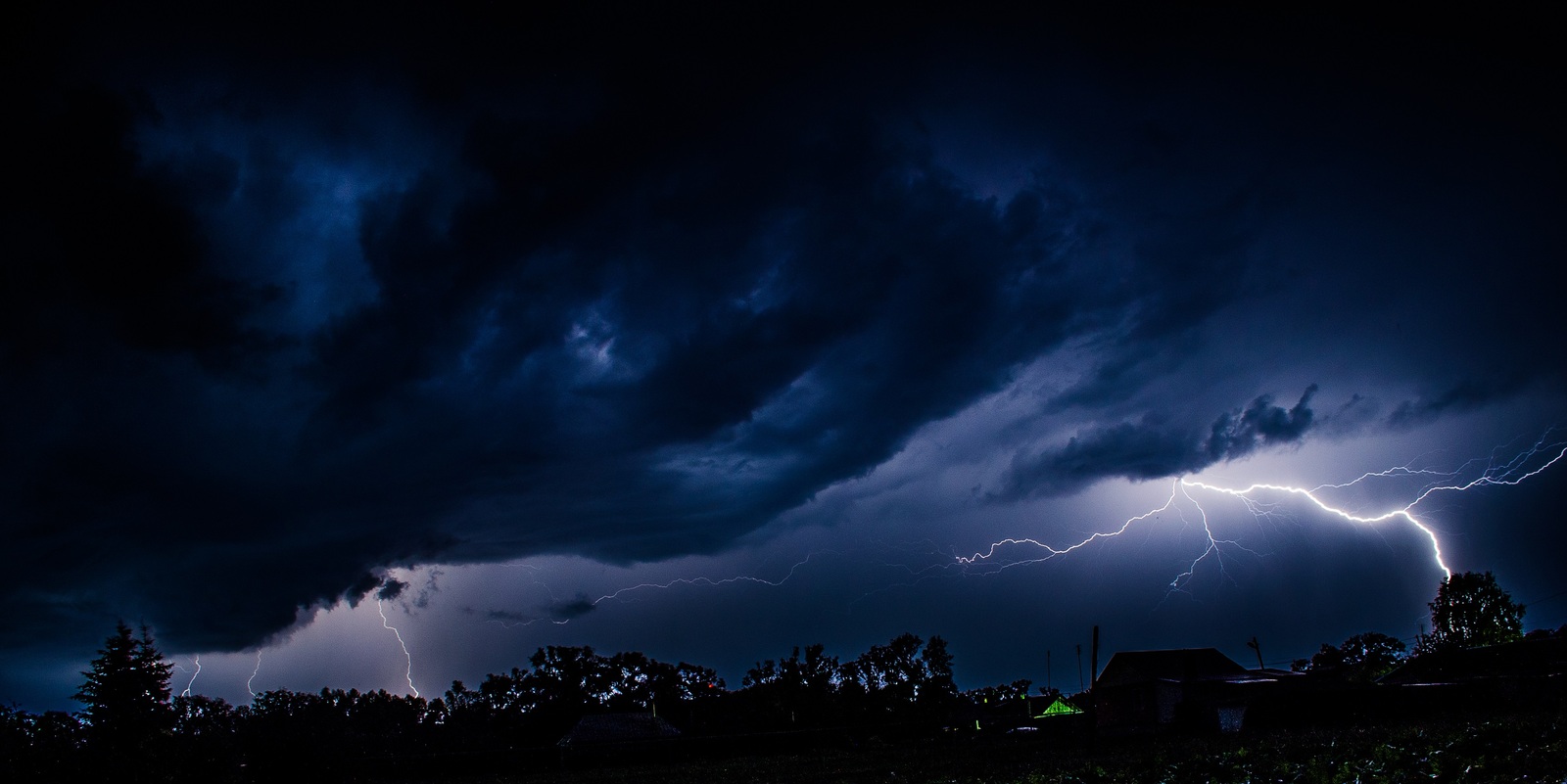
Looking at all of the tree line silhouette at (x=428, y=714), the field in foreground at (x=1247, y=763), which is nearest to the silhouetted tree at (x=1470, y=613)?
the tree line silhouette at (x=428, y=714)

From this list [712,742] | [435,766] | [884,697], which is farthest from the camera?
[884,697]

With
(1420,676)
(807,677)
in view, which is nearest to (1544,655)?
(1420,676)

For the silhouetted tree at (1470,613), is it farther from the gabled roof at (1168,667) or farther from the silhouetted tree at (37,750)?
the silhouetted tree at (37,750)

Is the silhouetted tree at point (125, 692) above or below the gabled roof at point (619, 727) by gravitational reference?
above

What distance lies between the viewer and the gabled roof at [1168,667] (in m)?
58.6

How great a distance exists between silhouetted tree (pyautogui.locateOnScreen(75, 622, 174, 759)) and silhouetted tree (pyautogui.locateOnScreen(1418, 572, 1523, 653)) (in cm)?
11897

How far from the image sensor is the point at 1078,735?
41.3 m

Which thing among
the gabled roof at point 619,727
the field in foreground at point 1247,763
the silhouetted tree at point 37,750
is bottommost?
the gabled roof at point 619,727

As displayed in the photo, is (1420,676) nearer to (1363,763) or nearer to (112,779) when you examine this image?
(1363,763)

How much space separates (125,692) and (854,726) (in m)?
40.6

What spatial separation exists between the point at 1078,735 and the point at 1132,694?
713 inches

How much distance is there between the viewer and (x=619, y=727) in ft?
198

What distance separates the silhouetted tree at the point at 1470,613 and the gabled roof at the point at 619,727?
89.7 metres

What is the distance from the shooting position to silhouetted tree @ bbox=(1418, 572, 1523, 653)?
9506 cm
